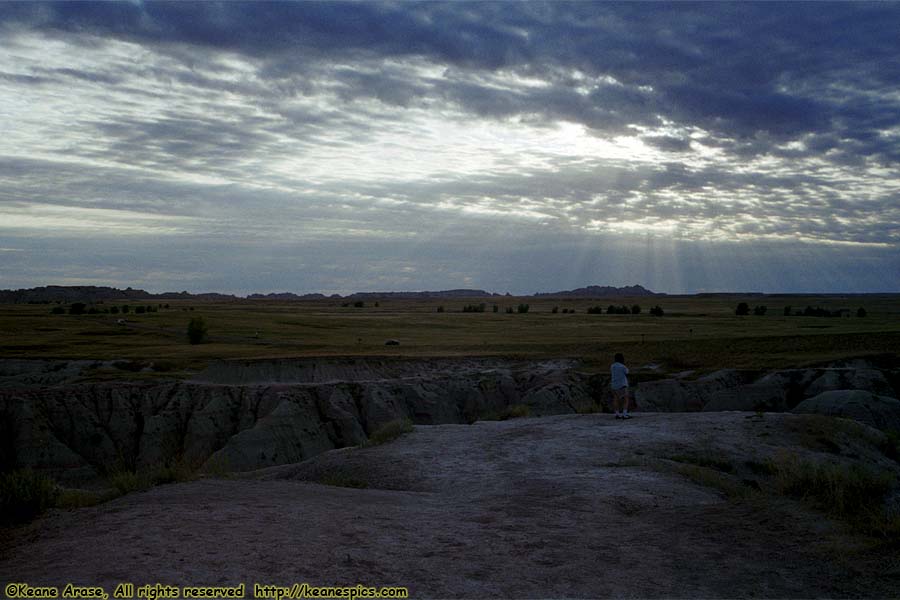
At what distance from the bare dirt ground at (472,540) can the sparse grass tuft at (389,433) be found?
13.7 feet

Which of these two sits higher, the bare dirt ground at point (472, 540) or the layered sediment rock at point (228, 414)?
the bare dirt ground at point (472, 540)

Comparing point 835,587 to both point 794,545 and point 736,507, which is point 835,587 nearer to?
point 794,545

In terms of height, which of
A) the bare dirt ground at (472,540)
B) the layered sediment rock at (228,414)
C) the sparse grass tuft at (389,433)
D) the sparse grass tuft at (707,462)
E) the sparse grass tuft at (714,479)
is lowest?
the layered sediment rock at (228,414)

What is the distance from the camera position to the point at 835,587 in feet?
23.7

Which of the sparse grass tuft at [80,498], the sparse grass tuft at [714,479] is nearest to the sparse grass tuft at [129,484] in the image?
the sparse grass tuft at [80,498]

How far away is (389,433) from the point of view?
18.5 metres

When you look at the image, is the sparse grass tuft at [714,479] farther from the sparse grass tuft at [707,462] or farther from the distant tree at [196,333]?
the distant tree at [196,333]

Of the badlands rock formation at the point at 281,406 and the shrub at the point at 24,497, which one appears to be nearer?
the shrub at the point at 24,497

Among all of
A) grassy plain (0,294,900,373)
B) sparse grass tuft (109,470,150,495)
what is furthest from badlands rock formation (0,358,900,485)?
sparse grass tuft (109,470,150,495)

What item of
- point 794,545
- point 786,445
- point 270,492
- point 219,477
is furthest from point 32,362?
point 794,545

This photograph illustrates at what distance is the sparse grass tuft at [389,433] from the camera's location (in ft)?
59.5

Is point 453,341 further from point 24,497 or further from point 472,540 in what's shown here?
point 472,540

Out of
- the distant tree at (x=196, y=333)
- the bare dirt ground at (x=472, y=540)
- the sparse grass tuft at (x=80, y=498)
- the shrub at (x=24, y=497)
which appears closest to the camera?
the bare dirt ground at (x=472, y=540)

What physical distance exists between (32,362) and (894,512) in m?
42.3
